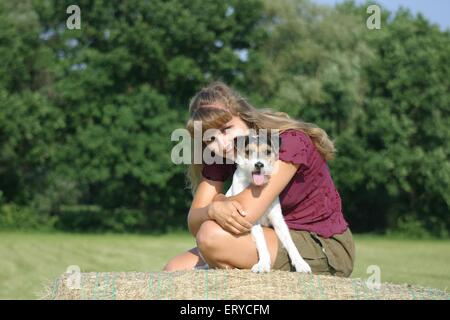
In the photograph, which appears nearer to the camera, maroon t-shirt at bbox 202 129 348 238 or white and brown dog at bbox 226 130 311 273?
white and brown dog at bbox 226 130 311 273

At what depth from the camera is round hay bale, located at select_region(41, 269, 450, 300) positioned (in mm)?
4160

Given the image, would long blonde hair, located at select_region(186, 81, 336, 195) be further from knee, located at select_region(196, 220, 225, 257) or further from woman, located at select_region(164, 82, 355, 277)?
knee, located at select_region(196, 220, 225, 257)

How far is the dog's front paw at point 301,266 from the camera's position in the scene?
502 cm

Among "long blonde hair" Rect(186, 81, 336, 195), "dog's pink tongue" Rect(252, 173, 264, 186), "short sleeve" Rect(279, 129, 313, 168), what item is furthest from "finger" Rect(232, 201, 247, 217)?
"long blonde hair" Rect(186, 81, 336, 195)

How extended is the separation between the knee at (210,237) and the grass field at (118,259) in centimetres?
610

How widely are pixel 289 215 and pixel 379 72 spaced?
24.3 meters

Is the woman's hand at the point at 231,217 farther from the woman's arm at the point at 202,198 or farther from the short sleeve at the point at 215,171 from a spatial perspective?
the short sleeve at the point at 215,171

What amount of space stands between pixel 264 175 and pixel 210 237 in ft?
2.06

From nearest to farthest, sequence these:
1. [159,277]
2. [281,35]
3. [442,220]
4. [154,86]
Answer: [159,277] → [442,220] → [154,86] → [281,35]

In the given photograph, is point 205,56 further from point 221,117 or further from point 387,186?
point 221,117

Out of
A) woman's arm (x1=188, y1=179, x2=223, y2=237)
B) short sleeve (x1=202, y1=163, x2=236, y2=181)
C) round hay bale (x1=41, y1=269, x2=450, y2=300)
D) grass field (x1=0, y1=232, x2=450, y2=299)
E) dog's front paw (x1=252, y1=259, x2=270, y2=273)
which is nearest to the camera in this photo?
round hay bale (x1=41, y1=269, x2=450, y2=300)

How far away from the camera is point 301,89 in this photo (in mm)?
30250

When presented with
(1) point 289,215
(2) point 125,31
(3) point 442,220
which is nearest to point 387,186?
(3) point 442,220

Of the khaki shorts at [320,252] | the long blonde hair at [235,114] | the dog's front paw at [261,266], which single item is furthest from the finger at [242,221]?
the long blonde hair at [235,114]
